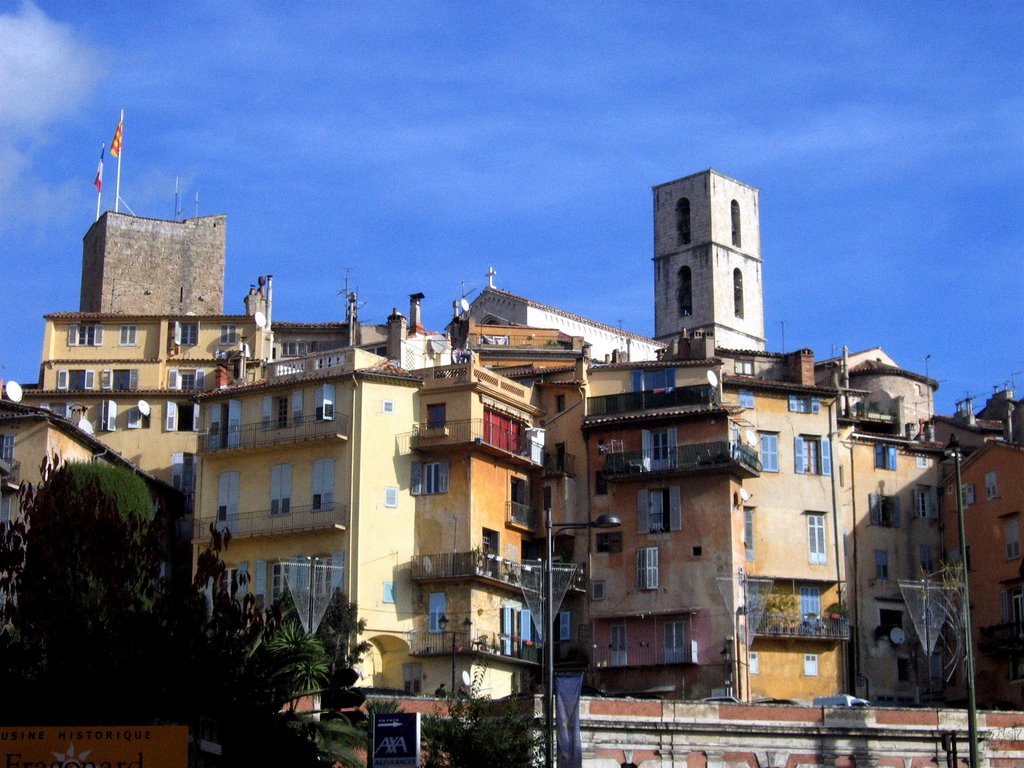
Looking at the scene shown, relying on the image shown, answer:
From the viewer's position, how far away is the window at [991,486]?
3095 inches

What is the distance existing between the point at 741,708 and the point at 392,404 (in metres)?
21.5

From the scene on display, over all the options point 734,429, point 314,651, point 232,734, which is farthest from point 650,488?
point 232,734

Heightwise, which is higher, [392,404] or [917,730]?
[392,404]

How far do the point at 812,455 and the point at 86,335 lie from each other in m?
35.9

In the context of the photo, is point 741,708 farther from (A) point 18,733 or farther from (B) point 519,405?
(A) point 18,733

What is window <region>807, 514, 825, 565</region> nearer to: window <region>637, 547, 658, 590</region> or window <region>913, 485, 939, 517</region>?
window <region>913, 485, 939, 517</region>

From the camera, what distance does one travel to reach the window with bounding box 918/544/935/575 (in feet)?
262

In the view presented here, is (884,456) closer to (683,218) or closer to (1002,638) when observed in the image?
(1002,638)

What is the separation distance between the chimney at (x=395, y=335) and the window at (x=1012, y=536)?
90.5 ft

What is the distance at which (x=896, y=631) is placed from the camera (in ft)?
253

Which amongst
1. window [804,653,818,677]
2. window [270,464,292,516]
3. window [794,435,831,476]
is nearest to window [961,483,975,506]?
window [794,435,831,476]

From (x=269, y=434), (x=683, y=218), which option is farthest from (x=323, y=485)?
(x=683, y=218)

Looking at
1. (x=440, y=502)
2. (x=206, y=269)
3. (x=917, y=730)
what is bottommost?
(x=917, y=730)

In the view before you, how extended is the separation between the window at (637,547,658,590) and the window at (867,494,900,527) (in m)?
12.4
